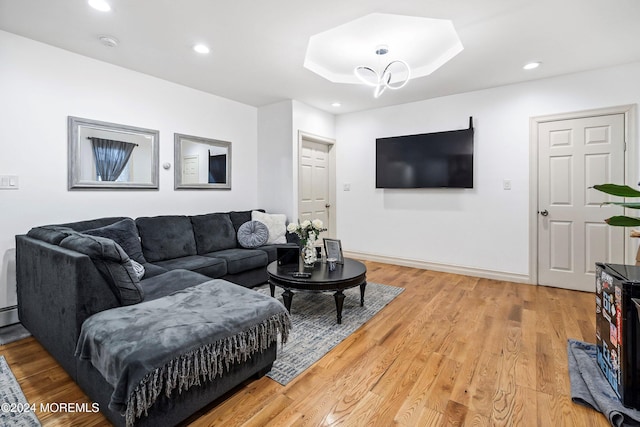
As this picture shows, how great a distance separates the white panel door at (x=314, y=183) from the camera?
4.69 meters

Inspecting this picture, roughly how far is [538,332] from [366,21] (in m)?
2.98

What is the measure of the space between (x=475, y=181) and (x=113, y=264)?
13.5 ft

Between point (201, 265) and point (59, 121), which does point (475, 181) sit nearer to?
point (201, 265)

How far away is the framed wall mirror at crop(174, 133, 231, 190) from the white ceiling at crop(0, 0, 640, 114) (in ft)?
2.48

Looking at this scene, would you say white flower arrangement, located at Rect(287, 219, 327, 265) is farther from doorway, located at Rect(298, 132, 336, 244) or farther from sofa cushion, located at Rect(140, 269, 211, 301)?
doorway, located at Rect(298, 132, 336, 244)

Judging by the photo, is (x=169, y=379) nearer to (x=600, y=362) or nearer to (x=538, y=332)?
(x=600, y=362)

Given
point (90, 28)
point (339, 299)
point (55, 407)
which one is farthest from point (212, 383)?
point (90, 28)

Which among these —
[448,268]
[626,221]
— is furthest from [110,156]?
[448,268]

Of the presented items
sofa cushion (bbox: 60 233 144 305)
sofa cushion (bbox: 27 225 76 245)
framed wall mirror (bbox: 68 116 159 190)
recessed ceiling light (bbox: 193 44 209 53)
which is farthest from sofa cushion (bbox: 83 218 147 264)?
recessed ceiling light (bbox: 193 44 209 53)

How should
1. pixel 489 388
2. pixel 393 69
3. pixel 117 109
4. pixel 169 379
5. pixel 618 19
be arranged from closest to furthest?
pixel 169 379
pixel 489 388
pixel 618 19
pixel 117 109
pixel 393 69

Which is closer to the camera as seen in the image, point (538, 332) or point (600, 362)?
point (600, 362)

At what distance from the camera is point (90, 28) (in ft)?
8.07

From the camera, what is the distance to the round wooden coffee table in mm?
2475

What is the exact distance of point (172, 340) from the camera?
1386 mm
